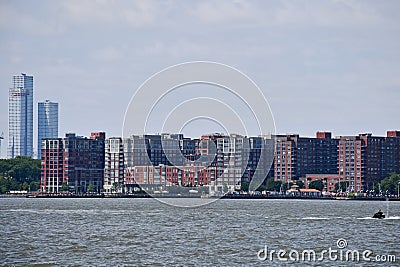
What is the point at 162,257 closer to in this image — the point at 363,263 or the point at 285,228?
the point at 363,263

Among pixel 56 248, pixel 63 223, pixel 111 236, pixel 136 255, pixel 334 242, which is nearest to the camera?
pixel 136 255

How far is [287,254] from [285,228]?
23.8m

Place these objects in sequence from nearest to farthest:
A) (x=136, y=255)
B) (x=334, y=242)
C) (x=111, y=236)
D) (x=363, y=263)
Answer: (x=363, y=263) < (x=136, y=255) < (x=334, y=242) < (x=111, y=236)

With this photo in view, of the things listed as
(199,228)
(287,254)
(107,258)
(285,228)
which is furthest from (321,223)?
(107,258)

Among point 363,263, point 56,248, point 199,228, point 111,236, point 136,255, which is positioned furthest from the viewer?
point 199,228

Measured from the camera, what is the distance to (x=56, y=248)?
2386 inches

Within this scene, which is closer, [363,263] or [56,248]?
[363,263]

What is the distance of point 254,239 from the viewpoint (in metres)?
67.9

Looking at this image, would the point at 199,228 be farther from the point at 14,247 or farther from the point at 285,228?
the point at 14,247

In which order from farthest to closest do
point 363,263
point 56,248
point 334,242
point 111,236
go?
point 111,236 < point 334,242 < point 56,248 < point 363,263

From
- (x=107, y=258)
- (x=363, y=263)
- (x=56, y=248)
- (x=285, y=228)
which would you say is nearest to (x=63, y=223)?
(x=285, y=228)

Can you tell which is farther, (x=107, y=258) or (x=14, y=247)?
(x=14, y=247)

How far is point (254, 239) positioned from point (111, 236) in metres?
11.4

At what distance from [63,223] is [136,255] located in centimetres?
3386
